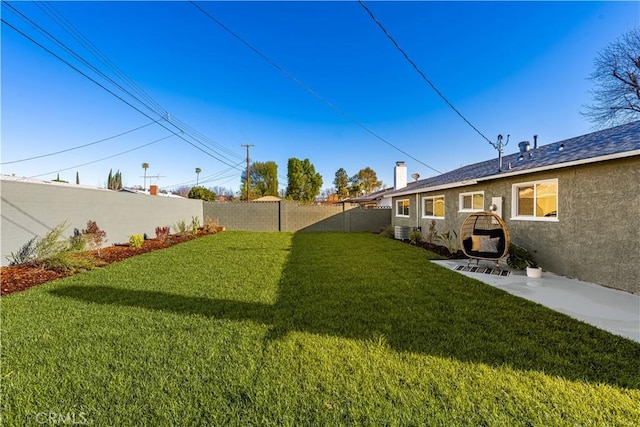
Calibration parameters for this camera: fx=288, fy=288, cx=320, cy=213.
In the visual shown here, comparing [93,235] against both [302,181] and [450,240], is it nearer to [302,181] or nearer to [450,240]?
[450,240]

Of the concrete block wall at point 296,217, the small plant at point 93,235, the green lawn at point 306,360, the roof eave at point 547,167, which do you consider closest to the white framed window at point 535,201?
the roof eave at point 547,167

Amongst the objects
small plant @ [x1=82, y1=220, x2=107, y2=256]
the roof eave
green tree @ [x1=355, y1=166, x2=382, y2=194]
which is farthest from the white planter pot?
green tree @ [x1=355, y1=166, x2=382, y2=194]

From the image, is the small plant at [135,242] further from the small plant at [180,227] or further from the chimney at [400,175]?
the chimney at [400,175]

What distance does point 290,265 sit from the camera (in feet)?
24.1

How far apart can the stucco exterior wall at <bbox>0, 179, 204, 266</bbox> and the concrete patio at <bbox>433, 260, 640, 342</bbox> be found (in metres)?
10.2

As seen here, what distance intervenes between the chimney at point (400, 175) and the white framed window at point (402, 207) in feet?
9.08

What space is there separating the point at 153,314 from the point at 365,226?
1562 centimetres

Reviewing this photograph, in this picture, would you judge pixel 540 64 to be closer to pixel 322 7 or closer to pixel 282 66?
pixel 322 7

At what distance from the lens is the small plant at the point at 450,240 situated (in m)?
9.53

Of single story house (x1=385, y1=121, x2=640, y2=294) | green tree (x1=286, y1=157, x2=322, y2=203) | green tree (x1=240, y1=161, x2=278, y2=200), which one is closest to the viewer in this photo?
single story house (x1=385, y1=121, x2=640, y2=294)

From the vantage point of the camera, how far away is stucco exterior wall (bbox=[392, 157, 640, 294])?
488 centimetres

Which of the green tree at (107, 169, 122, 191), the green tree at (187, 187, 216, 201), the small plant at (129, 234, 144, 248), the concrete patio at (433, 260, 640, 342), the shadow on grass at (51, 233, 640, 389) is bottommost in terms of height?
the concrete patio at (433, 260, 640, 342)

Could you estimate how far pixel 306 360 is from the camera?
2.71 m

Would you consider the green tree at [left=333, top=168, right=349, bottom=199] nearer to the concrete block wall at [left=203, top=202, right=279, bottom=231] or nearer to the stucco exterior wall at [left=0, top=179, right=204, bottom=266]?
the concrete block wall at [left=203, top=202, right=279, bottom=231]
